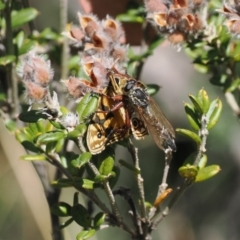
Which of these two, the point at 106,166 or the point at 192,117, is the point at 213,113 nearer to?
the point at 192,117

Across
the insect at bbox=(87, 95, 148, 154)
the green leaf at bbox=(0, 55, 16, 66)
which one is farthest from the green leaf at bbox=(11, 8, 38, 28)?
the insect at bbox=(87, 95, 148, 154)

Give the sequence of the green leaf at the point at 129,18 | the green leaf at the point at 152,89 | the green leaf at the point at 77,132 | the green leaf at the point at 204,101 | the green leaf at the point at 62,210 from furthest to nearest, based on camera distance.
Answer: the green leaf at the point at 129,18, the green leaf at the point at 152,89, the green leaf at the point at 62,210, the green leaf at the point at 204,101, the green leaf at the point at 77,132

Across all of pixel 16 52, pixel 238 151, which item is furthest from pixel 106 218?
pixel 238 151

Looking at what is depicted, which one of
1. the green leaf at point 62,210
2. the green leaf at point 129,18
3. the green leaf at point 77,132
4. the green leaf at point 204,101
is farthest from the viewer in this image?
the green leaf at point 129,18

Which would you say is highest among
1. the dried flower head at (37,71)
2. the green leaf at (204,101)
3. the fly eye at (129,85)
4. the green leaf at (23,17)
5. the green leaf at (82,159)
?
the dried flower head at (37,71)

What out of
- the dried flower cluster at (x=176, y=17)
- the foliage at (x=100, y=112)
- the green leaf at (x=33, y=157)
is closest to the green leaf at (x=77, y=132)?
the foliage at (x=100, y=112)

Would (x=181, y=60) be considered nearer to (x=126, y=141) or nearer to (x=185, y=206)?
(x=185, y=206)

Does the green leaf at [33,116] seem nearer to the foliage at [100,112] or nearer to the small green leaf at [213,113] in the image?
the foliage at [100,112]
